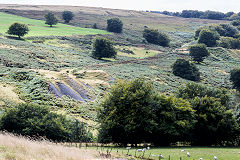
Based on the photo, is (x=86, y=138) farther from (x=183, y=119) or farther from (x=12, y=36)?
(x=12, y=36)

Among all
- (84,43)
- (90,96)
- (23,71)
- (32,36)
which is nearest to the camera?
(90,96)

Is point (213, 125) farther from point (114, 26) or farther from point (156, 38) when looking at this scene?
point (114, 26)

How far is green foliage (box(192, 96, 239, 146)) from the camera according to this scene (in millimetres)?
30922

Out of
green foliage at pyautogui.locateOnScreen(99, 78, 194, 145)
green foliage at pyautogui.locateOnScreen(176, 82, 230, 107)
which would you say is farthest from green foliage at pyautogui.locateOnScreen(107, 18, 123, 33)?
green foliage at pyautogui.locateOnScreen(99, 78, 194, 145)

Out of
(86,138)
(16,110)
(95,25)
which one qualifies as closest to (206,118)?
(86,138)

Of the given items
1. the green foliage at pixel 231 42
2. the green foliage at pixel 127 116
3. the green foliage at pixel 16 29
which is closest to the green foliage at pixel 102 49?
the green foliage at pixel 16 29

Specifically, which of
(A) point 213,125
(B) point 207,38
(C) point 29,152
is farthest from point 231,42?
(C) point 29,152

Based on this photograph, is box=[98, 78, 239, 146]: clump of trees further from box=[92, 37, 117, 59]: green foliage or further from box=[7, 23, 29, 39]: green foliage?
box=[7, 23, 29, 39]: green foliage

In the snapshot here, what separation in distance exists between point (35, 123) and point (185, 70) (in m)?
68.5

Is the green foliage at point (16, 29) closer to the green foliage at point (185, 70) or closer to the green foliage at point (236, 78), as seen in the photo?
the green foliage at point (185, 70)

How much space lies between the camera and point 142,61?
323 feet

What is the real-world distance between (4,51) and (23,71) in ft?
75.6

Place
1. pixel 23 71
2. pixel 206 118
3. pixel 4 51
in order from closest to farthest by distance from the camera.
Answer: pixel 206 118 → pixel 23 71 → pixel 4 51

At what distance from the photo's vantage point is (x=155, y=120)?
28.4 meters
